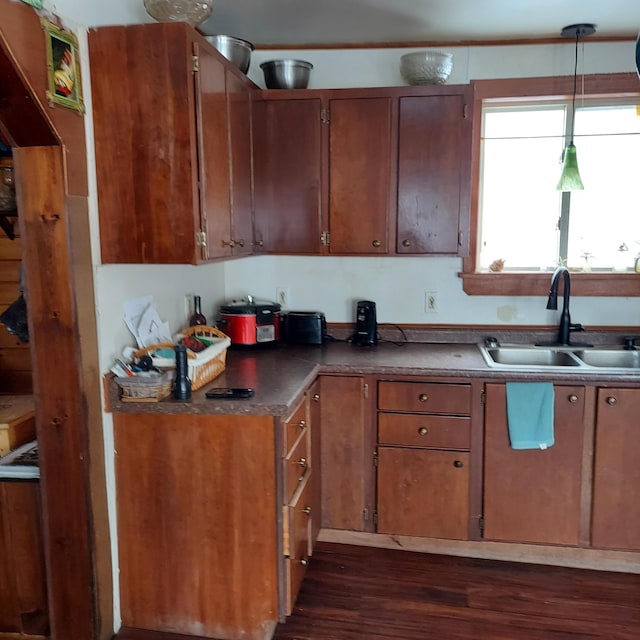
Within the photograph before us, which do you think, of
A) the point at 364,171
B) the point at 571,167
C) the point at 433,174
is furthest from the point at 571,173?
the point at 364,171

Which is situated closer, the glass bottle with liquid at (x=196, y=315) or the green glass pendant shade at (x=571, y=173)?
the glass bottle with liquid at (x=196, y=315)

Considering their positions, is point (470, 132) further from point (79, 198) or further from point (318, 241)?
point (79, 198)

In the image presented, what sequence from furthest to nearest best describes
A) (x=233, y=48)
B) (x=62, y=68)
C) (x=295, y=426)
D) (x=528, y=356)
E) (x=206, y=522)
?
(x=528, y=356), (x=233, y=48), (x=295, y=426), (x=206, y=522), (x=62, y=68)

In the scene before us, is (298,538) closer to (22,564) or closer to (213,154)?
(22,564)

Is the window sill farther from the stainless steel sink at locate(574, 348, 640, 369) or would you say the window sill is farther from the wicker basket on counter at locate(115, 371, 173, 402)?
the wicker basket on counter at locate(115, 371, 173, 402)

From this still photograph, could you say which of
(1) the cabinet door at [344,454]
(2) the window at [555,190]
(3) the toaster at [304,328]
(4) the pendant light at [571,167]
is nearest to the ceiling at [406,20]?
(4) the pendant light at [571,167]

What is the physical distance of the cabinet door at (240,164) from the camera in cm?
239

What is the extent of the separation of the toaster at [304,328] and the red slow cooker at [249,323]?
9 centimetres

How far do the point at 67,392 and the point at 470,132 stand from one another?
2022 mm

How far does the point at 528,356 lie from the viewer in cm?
295

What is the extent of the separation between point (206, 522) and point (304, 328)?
1.22 metres

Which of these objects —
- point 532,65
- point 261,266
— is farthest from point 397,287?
point 532,65

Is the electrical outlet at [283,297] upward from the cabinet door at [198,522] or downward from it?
upward

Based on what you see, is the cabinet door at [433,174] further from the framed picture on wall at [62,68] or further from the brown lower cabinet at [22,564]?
the brown lower cabinet at [22,564]
